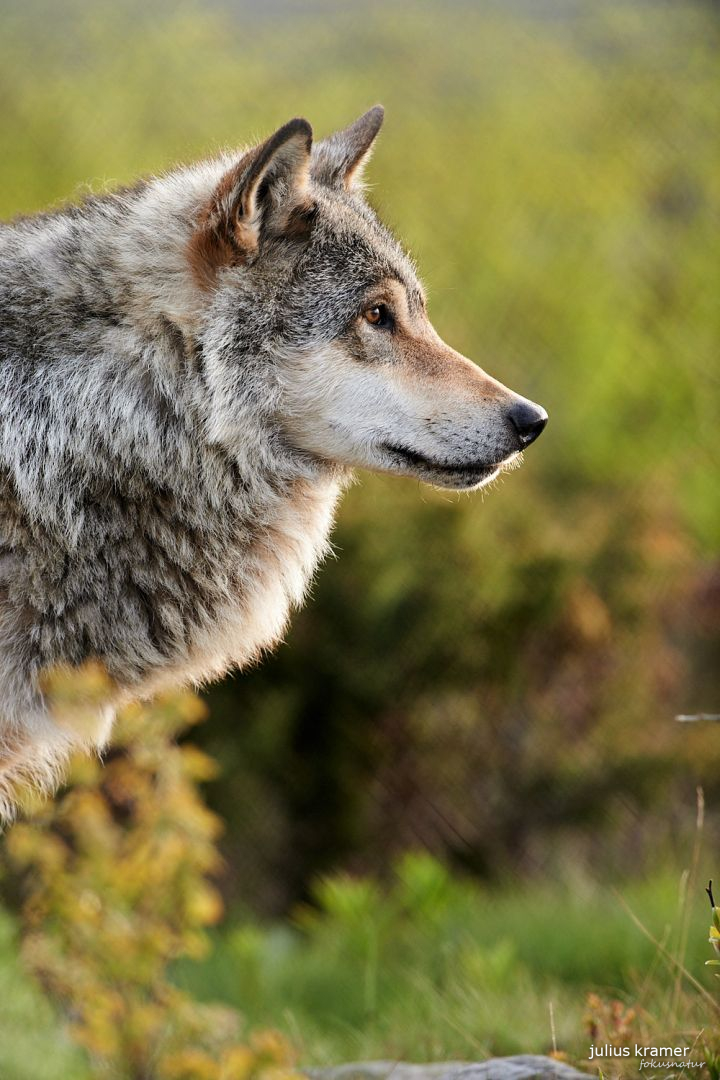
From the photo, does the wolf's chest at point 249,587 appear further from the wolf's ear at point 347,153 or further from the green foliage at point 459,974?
the green foliage at point 459,974

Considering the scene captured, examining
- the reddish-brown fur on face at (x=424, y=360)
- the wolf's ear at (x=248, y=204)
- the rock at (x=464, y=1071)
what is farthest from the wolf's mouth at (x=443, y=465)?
the rock at (x=464, y=1071)

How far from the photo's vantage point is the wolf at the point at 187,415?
3160 millimetres

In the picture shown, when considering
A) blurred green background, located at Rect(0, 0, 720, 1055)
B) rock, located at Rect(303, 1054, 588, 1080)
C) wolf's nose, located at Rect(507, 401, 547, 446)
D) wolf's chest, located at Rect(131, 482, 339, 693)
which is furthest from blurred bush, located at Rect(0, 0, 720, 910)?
rock, located at Rect(303, 1054, 588, 1080)

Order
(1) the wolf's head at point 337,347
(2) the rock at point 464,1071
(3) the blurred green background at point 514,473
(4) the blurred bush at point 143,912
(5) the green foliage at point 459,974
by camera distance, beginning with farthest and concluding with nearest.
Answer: (3) the blurred green background at point 514,473, (5) the green foliage at point 459,974, (1) the wolf's head at point 337,347, (2) the rock at point 464,1071, (4) the blurred bush at point 143,912

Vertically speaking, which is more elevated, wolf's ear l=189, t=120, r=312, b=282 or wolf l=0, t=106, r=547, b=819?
wolf's ear l=189, t=120, r=312, b=282

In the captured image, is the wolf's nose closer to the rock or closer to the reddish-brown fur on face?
the reddish-brown fur on face

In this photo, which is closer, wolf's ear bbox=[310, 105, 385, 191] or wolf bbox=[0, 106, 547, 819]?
wolf bbox=[0, 106, 547, 819]

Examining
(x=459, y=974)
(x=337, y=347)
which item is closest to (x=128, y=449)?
(x=337, y=347)

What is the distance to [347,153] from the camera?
3877 millimetres

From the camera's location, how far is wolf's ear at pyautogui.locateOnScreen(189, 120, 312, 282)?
3.20m

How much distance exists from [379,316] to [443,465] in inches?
19.9

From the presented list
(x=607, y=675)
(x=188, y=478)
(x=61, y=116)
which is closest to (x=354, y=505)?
(x=607, y=675)

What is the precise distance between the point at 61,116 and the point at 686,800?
899cm

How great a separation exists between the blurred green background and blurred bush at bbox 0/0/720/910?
0.03 m
